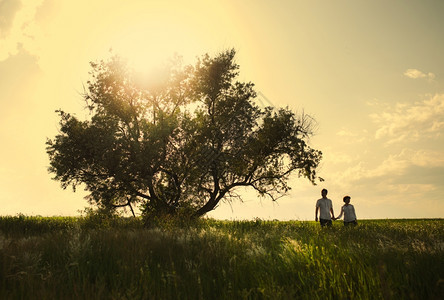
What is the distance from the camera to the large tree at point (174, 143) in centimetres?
1766

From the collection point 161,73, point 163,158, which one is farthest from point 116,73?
point 163,158

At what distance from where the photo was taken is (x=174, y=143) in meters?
19.2

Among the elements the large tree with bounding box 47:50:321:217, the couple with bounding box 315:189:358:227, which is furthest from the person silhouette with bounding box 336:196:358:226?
the large tree with bounding box 47:50:321:217

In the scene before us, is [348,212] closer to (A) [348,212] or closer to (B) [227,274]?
(A) [348,212]

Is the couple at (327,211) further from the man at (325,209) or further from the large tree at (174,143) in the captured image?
the large tree at (174,143)

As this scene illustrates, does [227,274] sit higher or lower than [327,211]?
lower

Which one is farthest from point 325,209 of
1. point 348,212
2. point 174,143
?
point 174,143

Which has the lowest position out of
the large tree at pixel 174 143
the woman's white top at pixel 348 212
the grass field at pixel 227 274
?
the grass field at pixel 227 274

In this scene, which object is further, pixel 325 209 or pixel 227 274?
pixel 325 209

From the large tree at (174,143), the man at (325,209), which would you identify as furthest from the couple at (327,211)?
the large tree at (174,143)

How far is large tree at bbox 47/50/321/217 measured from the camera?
57.9ft

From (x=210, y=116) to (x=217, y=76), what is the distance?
314 centimetres

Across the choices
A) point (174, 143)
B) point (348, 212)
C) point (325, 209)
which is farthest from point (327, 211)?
point (174, 143)

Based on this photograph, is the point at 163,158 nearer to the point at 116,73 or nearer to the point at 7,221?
the point at 116,73
